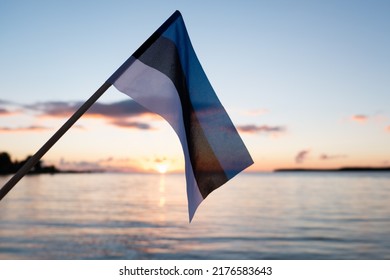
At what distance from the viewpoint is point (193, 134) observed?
404cm

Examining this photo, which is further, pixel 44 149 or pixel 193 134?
pixel 193 134

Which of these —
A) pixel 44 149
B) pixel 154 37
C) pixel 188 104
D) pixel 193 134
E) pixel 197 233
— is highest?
pixel 197 233

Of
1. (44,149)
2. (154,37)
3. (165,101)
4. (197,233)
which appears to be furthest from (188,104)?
(197,233)

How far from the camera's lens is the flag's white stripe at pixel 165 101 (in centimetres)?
391

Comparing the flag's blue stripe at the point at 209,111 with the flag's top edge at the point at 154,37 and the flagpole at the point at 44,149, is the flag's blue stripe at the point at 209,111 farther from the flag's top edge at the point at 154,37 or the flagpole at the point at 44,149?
the flagpole at the point at 44,149

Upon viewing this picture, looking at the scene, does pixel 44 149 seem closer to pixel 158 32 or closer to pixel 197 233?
pixel 158 32

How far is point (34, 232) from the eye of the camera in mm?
22266

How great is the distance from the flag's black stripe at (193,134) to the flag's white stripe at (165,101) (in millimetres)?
34

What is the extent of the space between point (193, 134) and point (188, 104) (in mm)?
241

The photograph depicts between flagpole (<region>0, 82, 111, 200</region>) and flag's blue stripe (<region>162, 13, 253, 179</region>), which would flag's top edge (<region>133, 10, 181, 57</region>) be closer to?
flag's blue stripe (<region>162, 13, 253, 179</region>)

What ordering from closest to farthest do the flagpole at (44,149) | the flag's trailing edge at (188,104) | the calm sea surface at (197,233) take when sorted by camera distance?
the flagpole at (44,149)
the flag's trailing edge at (188,104)
the calm sea surface at (197,233)

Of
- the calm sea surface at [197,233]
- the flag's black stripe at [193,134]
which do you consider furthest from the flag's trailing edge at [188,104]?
the calm sea surface at [197,233]
